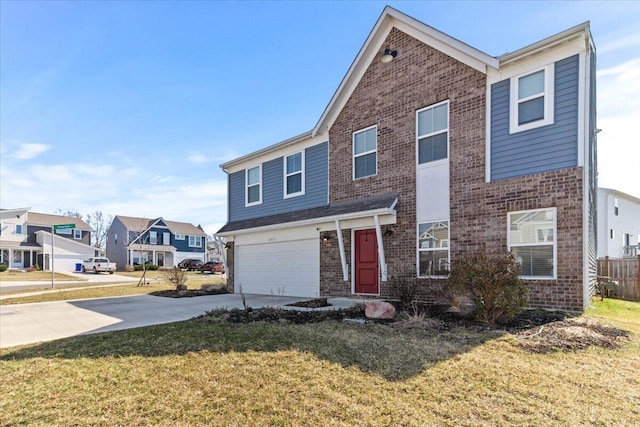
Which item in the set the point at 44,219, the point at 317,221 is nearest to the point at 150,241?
the point at 44,219

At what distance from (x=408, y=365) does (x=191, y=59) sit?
13.6 meters

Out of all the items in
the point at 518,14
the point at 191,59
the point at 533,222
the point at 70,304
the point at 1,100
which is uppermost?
the point at 191,59

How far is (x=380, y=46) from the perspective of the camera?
38.7 feet

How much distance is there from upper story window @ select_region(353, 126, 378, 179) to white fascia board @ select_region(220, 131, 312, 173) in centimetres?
210

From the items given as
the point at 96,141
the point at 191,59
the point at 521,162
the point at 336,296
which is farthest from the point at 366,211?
the point at 96,141

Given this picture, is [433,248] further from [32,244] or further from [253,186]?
[32,244]

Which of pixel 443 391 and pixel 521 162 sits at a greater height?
pixel 521 162

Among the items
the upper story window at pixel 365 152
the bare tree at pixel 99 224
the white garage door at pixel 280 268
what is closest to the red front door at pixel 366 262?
the white garage door at pixel 280 268

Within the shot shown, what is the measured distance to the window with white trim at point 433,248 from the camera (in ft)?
32.6

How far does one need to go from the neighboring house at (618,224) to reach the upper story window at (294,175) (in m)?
20.6

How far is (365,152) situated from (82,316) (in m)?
9.57

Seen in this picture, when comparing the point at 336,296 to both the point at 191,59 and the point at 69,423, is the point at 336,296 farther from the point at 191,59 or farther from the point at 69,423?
the point at 191,59

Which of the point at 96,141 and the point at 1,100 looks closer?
the point at 1,100

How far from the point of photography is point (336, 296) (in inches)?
486
